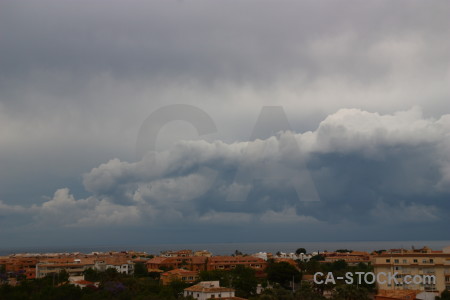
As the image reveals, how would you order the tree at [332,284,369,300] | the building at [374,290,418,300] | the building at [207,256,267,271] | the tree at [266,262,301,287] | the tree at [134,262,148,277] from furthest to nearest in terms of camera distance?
1. the building at [207,256,267,271]
2. the tree at [134,262,148,277]
3. the tree at [266,262,301,287]
4. the tree at [332,284,369,300]
5. the building at [374,290,418,300]

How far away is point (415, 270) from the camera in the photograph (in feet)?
176

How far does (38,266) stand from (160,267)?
20338 millimetres

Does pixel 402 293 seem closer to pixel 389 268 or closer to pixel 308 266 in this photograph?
pixel 389 268

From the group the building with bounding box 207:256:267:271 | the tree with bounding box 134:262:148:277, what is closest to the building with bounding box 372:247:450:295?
the building with bounding box 207:256:267:271

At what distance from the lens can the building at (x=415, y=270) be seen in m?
51.2

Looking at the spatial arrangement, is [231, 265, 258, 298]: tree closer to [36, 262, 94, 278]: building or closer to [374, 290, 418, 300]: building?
[374, 290, 418, 300]: building

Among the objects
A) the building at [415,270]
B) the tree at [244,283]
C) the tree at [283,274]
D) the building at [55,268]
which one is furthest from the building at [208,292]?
the building at [55,268]

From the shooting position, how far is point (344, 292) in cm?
4219

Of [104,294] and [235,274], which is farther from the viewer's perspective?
[235,274]

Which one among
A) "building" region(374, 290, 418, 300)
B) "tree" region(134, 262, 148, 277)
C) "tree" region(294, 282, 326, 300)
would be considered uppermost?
"building" region(374, 290, 418, 300)

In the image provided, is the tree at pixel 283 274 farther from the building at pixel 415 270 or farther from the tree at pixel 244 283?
the building at pixel 415 270

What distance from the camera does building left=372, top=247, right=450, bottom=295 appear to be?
168 feet

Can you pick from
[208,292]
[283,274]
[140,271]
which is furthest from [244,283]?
[140,271]

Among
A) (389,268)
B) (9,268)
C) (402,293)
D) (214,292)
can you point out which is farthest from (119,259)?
(402,293)
